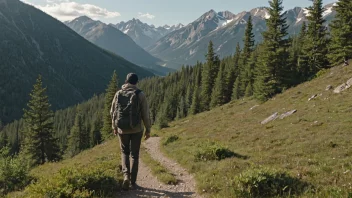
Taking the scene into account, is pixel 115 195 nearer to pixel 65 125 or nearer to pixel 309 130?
pixel 309 130

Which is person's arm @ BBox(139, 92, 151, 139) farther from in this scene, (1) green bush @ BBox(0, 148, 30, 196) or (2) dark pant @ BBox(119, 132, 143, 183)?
(1) green bush @ BBox(0, 148, 30, 196)

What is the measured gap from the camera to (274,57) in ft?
146

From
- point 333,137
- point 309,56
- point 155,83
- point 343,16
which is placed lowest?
point 333,137

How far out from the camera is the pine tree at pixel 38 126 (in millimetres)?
41691

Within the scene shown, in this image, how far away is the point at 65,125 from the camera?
176125 mm

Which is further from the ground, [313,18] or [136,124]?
A: [313,18]

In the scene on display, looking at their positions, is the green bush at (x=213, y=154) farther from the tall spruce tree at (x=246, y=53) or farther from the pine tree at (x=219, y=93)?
the pine tree at (x=219, y=93)

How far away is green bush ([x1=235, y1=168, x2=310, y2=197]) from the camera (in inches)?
309

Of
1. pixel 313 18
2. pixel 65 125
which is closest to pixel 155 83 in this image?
pixel 65 125

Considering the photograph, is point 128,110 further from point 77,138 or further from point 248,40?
point 77,138

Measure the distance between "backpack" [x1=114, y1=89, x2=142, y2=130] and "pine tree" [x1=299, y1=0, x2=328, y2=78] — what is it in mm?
44682

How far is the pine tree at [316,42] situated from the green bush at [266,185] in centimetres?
4344

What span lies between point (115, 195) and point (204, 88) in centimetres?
7553

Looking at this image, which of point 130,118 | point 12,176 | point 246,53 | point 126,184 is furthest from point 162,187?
point 246,53
